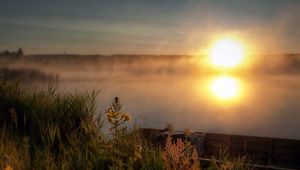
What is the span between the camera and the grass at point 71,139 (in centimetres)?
538

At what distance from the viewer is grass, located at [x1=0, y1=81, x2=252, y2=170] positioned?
538 cm

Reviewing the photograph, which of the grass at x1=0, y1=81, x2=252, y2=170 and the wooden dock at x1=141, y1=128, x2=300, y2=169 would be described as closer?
the grass at x1=0, y1=81, x2=252, y2=170

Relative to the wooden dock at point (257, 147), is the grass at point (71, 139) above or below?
above

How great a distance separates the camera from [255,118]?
203ft

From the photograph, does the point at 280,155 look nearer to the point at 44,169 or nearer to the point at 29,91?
the point at 29,91

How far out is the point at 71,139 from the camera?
24.2 feet

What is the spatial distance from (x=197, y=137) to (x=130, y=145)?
19.4 feet

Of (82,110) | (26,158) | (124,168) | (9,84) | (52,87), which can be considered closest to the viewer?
(124,168)

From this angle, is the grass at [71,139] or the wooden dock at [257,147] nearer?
the grass at [71,139]

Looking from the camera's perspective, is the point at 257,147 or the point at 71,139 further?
the point at 257,147

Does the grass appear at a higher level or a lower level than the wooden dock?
higher

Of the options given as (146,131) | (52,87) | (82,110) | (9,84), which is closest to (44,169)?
(82,110)

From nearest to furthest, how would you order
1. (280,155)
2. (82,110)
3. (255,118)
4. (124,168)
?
1. (124,168)
2. (82,110)
3. (280,155)
4. (255,118)

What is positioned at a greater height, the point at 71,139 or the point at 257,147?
the point at 71,139
